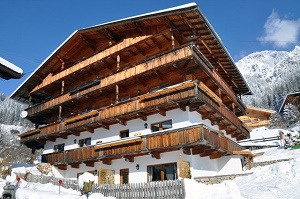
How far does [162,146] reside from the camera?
1664 centimetres

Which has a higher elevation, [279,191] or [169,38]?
[169,38]

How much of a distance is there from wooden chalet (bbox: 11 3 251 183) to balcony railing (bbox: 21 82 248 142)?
64 mm

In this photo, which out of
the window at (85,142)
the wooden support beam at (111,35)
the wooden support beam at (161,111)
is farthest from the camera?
the window at (85,142)

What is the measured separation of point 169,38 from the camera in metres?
20.2

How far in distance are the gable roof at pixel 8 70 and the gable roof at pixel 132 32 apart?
10997 millimetres

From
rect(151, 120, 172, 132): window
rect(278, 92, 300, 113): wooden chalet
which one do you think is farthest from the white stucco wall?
rect(278, 92, 300, 113): wooden chalet

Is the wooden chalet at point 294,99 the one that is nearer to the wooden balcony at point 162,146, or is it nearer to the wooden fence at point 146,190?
the wooden balcony at point 162,146

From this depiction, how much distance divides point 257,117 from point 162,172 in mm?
42988

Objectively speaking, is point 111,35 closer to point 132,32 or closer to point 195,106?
point 132,32

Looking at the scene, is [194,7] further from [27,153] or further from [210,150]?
[27,153]

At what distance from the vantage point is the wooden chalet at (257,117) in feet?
175

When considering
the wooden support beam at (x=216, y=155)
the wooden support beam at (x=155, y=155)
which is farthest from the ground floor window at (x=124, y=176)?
the wooden support beam at (x=216, y=155)

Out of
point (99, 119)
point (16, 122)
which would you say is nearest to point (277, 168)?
point (99, 119)

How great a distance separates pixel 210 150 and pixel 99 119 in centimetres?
810
